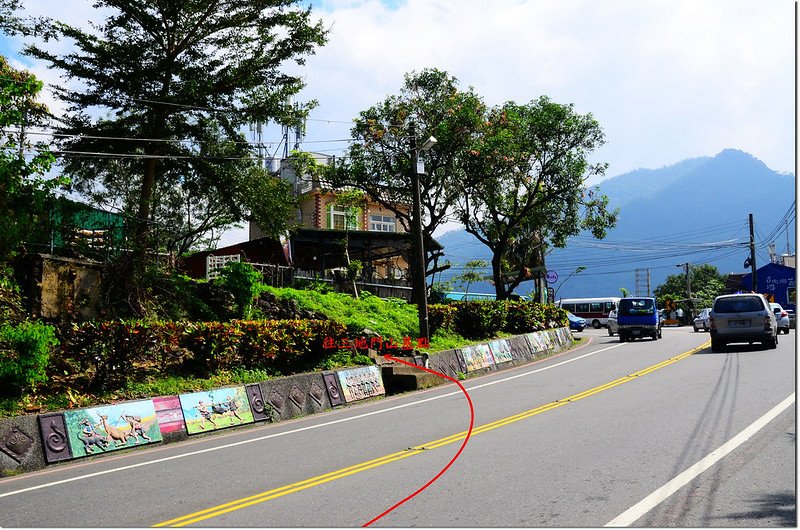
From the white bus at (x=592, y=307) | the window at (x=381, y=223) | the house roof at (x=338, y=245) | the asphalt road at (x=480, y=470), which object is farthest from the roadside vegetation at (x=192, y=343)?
the white bus at (x=592, y=307)

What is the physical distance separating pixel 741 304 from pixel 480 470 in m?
17.6

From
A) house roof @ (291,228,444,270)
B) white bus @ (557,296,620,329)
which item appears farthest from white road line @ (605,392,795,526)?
white bus @ (557,296,620,329)

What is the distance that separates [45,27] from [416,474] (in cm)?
1706

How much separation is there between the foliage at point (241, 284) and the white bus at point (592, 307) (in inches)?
1987

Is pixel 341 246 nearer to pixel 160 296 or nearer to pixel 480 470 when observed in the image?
pixel 160 296

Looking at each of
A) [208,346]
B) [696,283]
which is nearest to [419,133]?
[208,346]

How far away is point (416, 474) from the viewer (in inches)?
331

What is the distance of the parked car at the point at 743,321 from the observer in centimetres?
2273

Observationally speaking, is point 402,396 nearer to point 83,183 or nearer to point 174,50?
point 174,50

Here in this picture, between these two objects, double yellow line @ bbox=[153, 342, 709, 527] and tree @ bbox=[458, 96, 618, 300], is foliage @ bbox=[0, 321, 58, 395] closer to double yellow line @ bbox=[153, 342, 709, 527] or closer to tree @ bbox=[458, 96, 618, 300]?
double yellow line @ bbox=[153, 342, 709, 527]

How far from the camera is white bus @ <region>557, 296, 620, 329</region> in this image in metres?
68.2

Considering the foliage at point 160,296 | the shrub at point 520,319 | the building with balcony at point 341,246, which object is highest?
the building with balcony at point 341,246

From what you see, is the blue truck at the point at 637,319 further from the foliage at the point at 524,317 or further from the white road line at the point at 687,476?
the white road line at the point at 687,476

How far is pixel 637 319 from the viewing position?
32.8m
